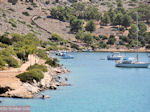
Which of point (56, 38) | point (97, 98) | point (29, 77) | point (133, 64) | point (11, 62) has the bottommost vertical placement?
point (97, 98)

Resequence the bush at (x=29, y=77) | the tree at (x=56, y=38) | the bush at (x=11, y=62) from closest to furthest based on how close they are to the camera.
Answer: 1. the bush at (x=29, y=77)
2. the bush at (x=11, y=62)
3. the tree at (x=56, y=38)

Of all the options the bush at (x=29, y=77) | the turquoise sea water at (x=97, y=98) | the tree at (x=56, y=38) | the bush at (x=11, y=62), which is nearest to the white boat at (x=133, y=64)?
the turquoise sea water at (x=97, y=98)

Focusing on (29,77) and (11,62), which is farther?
(11,62)

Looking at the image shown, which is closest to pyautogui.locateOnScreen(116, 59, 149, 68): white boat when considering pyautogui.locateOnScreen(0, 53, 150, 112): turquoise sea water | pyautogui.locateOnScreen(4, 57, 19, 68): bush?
pyautogui.locateOnScreen(0, 53, 150, 112): turquoise sea water

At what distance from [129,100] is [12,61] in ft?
85.4

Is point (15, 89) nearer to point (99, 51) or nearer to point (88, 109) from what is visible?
point (88, 109)

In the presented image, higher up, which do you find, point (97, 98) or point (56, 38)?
point (56, 38)

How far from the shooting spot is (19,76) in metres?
55.5

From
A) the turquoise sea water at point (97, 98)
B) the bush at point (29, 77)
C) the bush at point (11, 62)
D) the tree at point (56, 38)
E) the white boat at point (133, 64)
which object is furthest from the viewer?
the tree at point (56, 38)

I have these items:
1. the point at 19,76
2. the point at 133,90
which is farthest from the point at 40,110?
the point at 133,90

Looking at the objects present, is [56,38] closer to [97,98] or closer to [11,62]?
[11,62]

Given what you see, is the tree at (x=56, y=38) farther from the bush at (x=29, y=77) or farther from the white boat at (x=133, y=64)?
the bush at (x=29, y=77)

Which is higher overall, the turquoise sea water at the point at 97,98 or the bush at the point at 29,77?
the bush at the point at 29,77

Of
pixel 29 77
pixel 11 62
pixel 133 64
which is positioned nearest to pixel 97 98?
pixel 29 77
